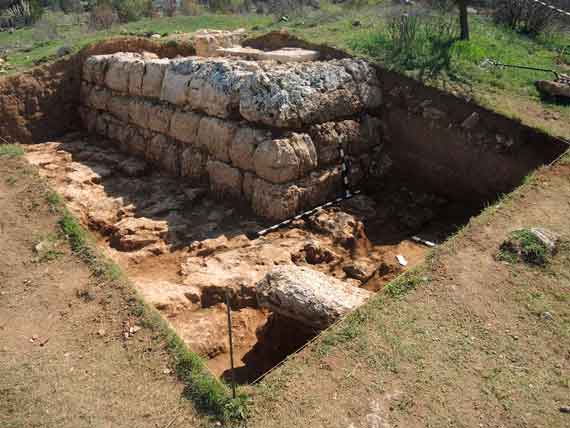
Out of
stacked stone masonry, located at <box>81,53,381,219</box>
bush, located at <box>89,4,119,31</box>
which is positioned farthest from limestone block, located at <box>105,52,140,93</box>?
bush, located at <box>89,4,119,31</box>

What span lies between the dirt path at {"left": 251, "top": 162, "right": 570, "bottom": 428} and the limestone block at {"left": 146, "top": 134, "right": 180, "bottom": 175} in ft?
18.6

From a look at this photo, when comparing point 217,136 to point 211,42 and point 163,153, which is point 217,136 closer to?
point 163,153

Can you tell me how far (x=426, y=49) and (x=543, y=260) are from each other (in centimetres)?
642

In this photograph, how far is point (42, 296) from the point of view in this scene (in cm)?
552

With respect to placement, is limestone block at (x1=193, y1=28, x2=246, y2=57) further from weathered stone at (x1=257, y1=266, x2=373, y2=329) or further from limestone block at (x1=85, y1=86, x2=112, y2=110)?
weathered stone at (x1=257, y1=266, x2=373, y2=329)

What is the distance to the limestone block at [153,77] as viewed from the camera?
9.39m

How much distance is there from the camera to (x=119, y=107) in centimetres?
1034

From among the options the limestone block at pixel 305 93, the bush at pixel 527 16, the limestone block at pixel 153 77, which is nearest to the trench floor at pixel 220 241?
the limestone block at pixel 153 77

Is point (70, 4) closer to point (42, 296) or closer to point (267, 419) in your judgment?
point (42, 296)

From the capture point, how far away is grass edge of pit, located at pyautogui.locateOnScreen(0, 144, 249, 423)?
3.99 meters

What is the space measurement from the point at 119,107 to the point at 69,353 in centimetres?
693

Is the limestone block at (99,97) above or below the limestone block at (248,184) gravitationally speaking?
above

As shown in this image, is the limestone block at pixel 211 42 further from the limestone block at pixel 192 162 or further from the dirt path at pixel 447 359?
the dirt path at pixel 447 359

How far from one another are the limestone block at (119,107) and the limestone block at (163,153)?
41.9 inches
